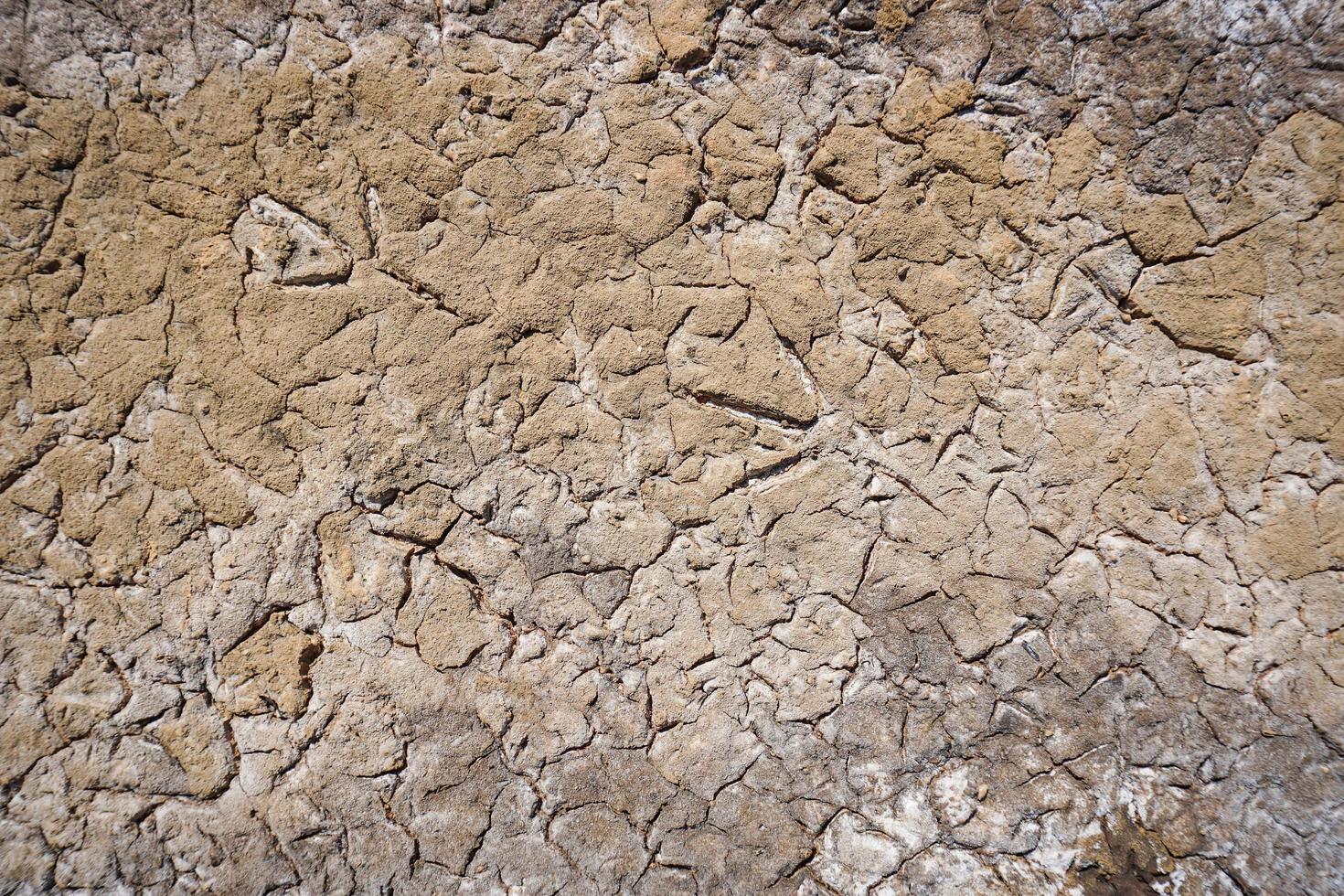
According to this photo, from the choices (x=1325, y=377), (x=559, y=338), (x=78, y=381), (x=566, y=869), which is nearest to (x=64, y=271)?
(x=78, y=381)

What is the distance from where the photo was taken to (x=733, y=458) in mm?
1582

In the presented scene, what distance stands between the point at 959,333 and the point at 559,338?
0.76m

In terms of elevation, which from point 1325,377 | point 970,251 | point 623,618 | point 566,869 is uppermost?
point 970,251

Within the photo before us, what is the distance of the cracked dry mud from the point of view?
151 centimetres

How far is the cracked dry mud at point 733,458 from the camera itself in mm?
1510

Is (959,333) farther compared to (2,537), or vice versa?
(959,333)

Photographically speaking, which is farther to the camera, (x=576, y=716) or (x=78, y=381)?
(x=576, y=716)

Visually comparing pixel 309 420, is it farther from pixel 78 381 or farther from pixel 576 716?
pixel 576 716

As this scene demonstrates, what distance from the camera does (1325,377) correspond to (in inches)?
62.0

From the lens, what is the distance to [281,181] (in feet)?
4.95

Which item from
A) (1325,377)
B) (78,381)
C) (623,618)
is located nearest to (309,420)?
(78,381)

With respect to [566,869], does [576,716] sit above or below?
above

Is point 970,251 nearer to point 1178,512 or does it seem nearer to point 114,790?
point 1178,512

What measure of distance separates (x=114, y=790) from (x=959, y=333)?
1756 millimetres
